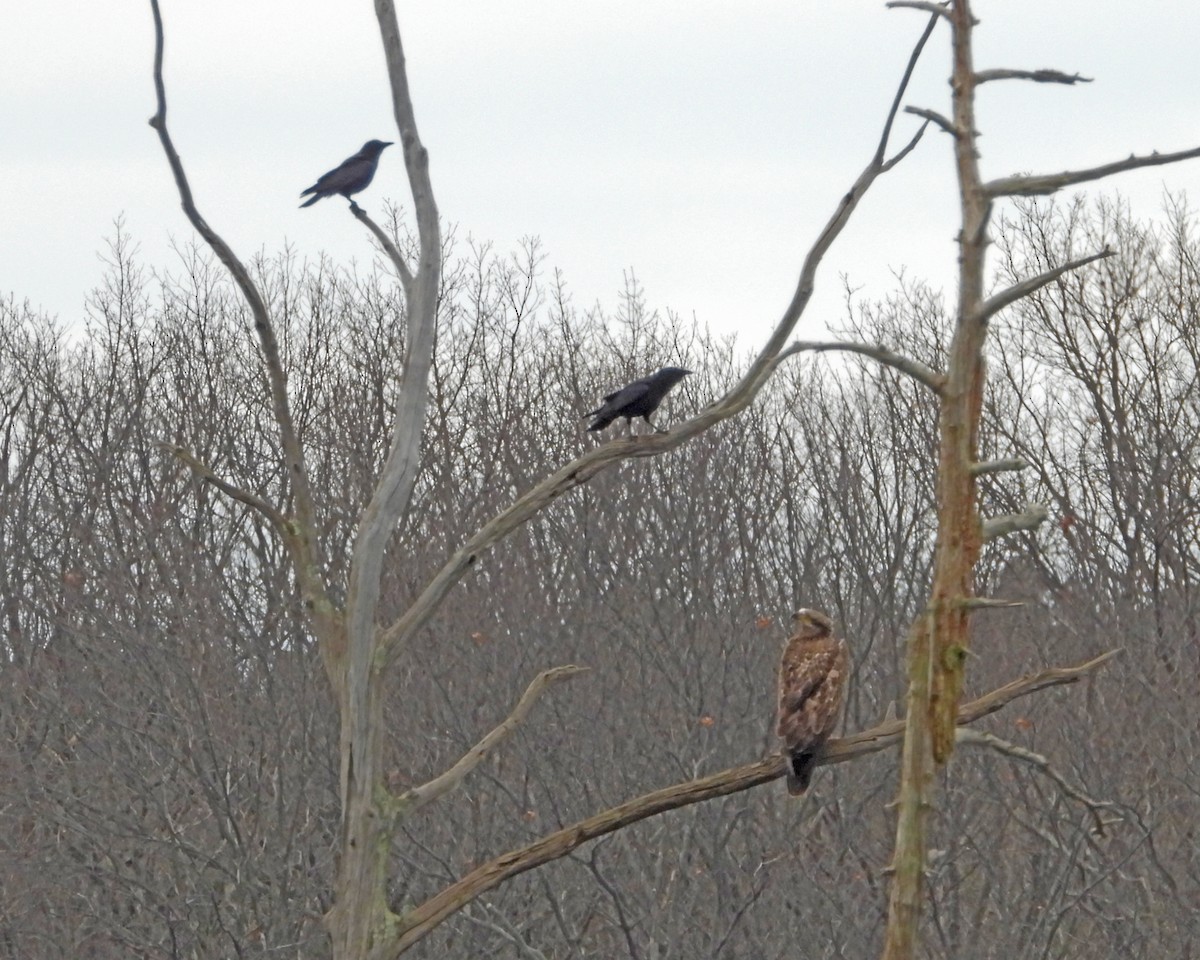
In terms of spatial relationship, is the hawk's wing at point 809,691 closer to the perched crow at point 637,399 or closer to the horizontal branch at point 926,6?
the perched crow at point 637,399

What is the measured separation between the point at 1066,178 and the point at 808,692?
4.29m

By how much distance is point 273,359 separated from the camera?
5.91m

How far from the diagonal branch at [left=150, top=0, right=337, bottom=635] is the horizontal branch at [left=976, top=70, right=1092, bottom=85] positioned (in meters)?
2.55

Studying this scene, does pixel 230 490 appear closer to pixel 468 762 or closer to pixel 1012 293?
pixel 468 762

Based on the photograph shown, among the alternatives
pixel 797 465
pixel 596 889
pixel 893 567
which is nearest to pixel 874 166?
pixel 596 889

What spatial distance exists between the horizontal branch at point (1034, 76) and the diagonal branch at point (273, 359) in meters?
2.55

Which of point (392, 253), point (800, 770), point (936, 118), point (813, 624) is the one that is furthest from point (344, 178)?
point (936, 118)

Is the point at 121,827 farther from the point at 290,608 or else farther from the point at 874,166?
the point at 874,166

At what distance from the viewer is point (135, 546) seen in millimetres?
20453

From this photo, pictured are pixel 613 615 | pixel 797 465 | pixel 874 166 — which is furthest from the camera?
pixel 797 465

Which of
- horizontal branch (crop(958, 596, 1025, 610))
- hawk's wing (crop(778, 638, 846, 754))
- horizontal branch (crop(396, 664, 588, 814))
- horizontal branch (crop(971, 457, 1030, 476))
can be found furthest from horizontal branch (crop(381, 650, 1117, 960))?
horizontal branch (crop(971, 457, 1030, 476))

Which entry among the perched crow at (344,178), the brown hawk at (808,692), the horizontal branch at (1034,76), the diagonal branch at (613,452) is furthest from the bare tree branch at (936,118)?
the perched crow at (344,178)

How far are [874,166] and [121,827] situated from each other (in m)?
12.9

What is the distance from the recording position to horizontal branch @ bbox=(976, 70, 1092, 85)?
154 inches
